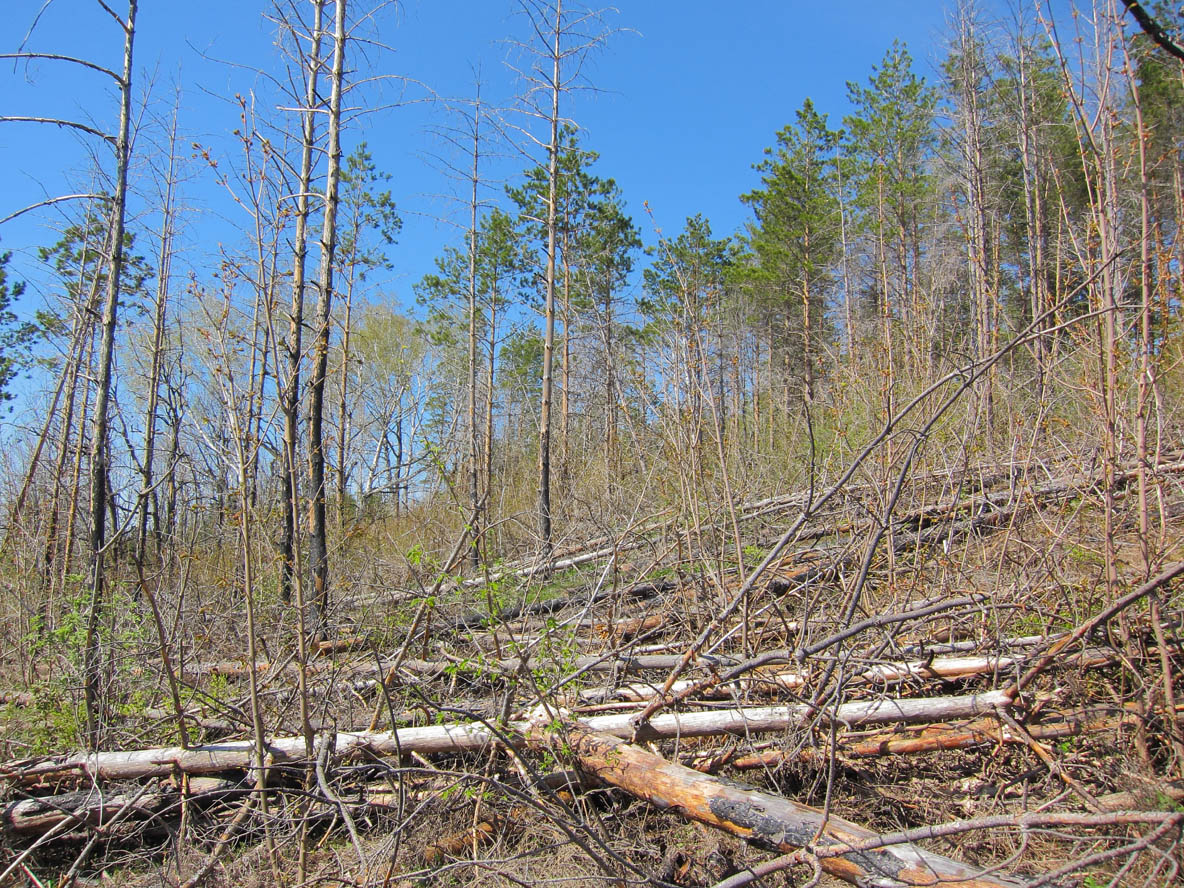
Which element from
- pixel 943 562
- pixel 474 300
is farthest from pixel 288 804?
pixel 474 300

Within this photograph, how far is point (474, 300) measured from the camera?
14.8 metres

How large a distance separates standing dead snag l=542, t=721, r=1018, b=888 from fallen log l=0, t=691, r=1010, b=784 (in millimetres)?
170

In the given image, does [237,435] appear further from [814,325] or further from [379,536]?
[814,325]

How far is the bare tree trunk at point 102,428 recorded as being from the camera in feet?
13.6

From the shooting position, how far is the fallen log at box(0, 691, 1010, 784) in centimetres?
Result: 314

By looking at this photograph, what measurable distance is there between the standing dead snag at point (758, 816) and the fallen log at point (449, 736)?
6.7 inches

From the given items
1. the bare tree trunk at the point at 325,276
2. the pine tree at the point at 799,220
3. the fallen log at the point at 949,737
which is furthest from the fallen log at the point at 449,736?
the pine tree at the point at 799,220

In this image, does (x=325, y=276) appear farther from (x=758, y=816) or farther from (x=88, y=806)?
(x=758, y=816)

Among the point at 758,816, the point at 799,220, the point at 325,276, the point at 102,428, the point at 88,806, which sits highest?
the point at 799,220

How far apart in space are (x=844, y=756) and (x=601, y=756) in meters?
1.18

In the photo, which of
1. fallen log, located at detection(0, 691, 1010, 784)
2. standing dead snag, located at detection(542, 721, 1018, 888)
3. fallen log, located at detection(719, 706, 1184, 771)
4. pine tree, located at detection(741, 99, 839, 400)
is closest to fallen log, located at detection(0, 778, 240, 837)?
fallen log, located at detection(0, 691, 1010, 784)

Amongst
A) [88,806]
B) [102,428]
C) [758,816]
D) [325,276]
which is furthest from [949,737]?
[325,276]

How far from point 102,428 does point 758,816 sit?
16.1ft

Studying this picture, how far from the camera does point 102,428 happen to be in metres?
4.66
